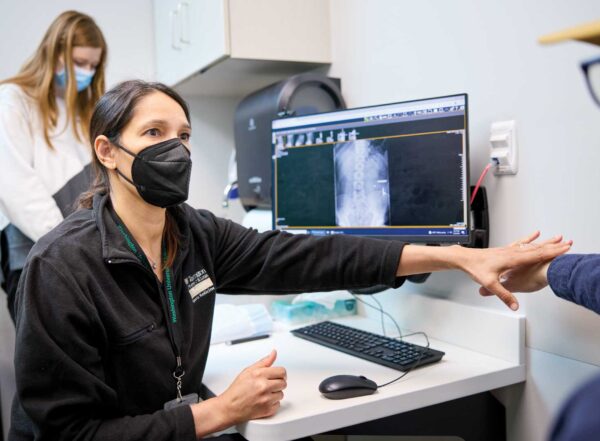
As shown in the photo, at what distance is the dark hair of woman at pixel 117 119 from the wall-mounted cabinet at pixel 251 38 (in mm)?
732

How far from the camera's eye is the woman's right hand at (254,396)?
3.43 feet

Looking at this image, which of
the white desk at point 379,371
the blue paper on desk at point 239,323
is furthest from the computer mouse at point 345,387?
the blue paper on desk at point 239,323

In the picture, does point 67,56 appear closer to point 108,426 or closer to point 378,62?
point 378,62

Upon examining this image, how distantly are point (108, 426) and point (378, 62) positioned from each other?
4.29ft

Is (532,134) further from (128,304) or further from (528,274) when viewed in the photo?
(128,304)

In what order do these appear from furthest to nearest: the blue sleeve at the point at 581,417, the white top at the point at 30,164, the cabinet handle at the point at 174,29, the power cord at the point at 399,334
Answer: the cabinet handle at the point at 174,29, the white top at the point at 30,164, the power cord at the point at 399,334, the blue sleeve at the point at 581,417

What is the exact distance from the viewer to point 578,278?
41.0 inches

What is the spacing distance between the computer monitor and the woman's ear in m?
0.57

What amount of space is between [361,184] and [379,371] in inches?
20.0

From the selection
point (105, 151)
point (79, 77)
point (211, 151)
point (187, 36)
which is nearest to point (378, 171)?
point (105, 151)

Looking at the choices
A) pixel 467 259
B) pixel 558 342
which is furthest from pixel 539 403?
pixel 467 259

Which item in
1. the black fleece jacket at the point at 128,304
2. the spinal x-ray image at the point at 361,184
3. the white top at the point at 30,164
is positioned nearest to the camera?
the black fleece jacket at the point at 128,304

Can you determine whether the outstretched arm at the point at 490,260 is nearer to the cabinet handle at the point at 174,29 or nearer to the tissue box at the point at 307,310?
the tissue box at the point at 307,310

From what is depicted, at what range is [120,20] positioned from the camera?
274cm
